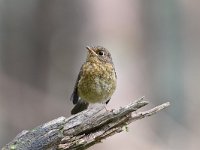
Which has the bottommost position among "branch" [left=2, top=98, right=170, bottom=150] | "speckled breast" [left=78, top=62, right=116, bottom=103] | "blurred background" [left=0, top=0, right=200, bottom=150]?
"branch" [left=2, top=98, right=170, bottom=150]

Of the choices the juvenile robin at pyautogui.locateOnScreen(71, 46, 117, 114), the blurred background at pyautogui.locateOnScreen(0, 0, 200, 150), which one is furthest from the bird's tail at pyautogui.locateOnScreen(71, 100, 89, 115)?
the blurred background at pyautogui.locateOnScreen(0, 0, 200, 150)

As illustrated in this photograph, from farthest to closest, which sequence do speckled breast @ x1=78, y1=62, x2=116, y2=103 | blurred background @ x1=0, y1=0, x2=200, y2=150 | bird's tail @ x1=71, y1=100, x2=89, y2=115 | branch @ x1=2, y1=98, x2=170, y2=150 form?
blurred background @ x1=0, y1=0, x2=200, y2=150, bird's tail @ x1=71, y1=100, x2=89, y2=115, speckled breast @ x1=78, y1=62, x2=116, y2=103, branch @ x1=2, y1=98, x2=170, y2=150

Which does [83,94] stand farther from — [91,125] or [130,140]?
[130,140]

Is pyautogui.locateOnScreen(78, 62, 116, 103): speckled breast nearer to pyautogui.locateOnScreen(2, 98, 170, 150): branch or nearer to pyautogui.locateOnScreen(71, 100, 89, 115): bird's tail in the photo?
pyautogui.locateOnScreen(71, 100, 89, 115): bird's tail

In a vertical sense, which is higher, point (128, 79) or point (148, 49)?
point (148, 49)

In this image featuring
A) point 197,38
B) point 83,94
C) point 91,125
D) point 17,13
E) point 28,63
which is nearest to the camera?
point 91,125

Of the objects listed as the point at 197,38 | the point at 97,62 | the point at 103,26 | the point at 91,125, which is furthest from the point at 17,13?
the point at 91,125

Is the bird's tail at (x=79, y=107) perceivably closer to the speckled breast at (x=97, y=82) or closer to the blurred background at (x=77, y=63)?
the speckled breast at (x=97, y=82)

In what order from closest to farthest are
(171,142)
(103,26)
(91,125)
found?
1. (91,125)
2. (103,26)
3. (171,142)
